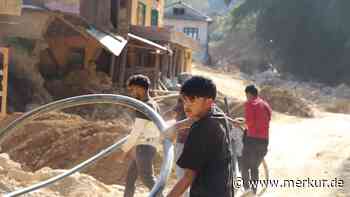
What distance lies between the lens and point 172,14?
57.3m

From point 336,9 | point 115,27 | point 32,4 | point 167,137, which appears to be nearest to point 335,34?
point 336,9

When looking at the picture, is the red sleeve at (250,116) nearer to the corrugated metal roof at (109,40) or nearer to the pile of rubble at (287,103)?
the corrugated metal roof at (109,40)

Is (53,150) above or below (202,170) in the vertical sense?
below

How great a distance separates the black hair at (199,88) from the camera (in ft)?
11.4

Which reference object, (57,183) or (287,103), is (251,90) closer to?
(57,183)

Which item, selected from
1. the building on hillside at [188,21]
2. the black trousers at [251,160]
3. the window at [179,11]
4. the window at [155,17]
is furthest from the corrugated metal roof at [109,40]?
the window at [179,11]

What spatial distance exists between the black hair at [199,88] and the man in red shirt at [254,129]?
13.9 ft

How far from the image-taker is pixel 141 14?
29.8m

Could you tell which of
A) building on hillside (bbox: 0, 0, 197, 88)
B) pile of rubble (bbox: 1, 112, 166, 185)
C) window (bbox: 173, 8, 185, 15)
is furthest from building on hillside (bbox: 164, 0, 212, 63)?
pile of rubble (bbox: 1, 112, 166, 185)

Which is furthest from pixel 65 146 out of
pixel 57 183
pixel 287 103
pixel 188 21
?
pixel 188 21

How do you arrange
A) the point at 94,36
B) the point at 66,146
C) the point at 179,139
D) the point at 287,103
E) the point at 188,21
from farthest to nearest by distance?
the point at 188,21
the point at 287,103
the point at 94,36
the point at 66,146
the point at 179,139

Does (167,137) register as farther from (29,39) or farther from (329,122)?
(329,122)

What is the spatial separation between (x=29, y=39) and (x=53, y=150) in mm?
7889

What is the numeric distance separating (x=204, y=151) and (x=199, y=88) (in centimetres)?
37
